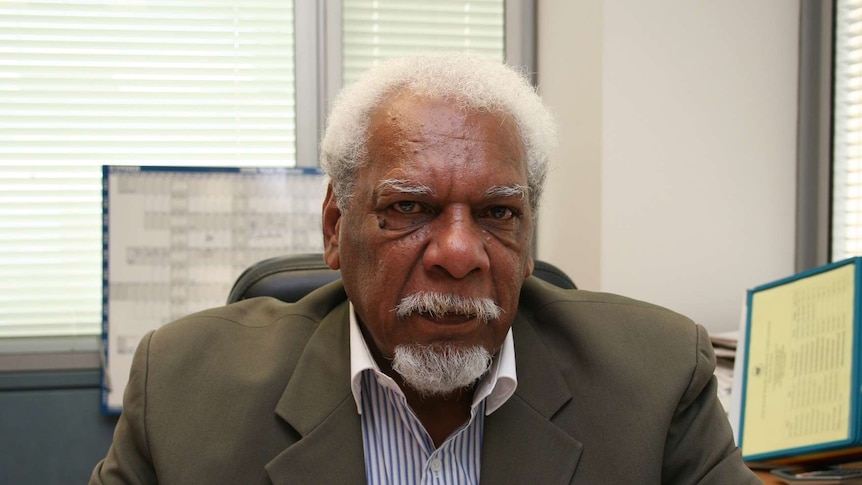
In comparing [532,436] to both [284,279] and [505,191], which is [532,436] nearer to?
[505,191]

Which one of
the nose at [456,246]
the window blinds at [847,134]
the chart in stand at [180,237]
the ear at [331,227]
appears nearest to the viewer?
the nose at [456,246]

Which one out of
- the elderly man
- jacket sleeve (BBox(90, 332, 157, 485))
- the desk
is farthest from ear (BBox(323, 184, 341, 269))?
the desk

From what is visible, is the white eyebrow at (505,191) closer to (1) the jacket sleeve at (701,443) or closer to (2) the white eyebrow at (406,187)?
(2) the white eyebrow at (406,187)

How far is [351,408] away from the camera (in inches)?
43.3

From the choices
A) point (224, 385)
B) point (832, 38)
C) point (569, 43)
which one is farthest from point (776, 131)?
point (224, 385)

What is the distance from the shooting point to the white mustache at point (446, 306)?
997 mm

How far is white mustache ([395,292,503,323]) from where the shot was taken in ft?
3.27

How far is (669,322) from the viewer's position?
123 cm

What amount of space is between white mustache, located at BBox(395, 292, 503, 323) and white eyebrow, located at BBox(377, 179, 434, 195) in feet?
0.44

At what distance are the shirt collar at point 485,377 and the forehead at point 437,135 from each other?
0.90ft

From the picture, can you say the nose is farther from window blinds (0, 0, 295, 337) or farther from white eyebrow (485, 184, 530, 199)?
A: window blinds (0, 0, 295, 337)

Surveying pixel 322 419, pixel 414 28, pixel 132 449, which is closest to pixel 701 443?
pixel 322 419

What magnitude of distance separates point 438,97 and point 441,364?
1.20ft

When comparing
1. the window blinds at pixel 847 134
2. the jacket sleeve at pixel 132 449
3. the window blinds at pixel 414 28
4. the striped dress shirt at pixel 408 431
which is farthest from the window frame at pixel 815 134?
the jacket sleeve at pixel 132 449
